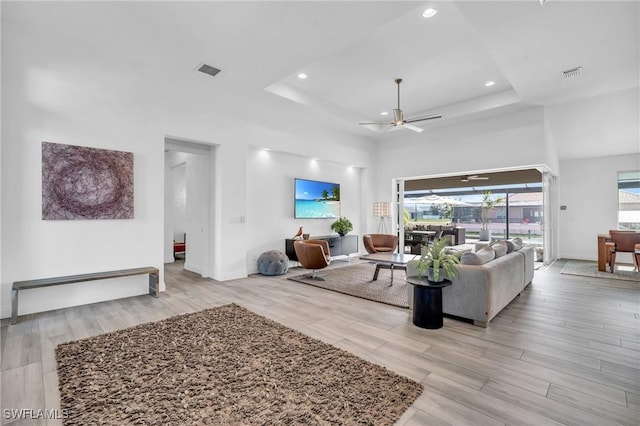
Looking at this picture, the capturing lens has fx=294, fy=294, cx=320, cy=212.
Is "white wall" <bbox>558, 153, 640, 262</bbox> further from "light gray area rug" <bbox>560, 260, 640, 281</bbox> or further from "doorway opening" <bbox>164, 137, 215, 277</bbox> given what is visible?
"doorway opening" <bbox>164, 137, 215, 277</bbox>

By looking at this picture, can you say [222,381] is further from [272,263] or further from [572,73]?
[572,73]

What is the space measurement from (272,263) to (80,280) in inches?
124

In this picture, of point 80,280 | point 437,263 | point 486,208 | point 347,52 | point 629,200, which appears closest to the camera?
point 437,263

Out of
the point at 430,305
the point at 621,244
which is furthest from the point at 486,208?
the point at 430,305

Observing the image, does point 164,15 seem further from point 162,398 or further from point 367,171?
point 367,171

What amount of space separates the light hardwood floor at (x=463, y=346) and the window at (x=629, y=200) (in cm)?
436

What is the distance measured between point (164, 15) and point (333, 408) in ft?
14.3

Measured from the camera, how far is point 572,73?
4.62 meters

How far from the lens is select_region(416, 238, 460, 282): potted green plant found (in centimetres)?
333

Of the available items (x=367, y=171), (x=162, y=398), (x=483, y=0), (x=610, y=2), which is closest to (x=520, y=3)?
(x=483, y=0)

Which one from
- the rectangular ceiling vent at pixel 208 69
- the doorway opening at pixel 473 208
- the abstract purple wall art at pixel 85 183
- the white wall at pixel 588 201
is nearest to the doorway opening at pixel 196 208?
the abstract purple wall art at pixel 85 183

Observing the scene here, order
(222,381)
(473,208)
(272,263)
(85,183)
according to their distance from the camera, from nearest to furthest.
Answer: (222,381)
(85,183)
(272,263)
(473,208)

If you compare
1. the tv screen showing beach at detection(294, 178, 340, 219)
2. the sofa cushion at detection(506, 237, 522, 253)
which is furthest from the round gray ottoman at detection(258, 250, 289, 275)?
the sofa cushion at detection(506, 237, 522, 253)

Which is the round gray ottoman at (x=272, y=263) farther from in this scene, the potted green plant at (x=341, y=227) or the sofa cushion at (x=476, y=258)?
the sofa cushion at (x=476, y=258)
